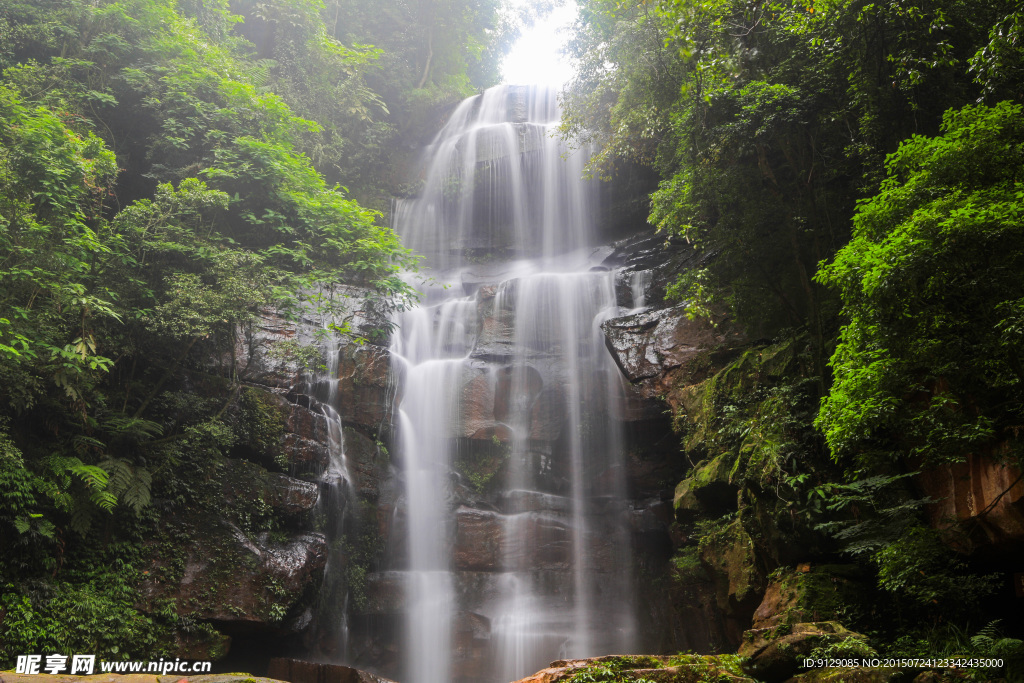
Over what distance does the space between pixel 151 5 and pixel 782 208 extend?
15910 mm

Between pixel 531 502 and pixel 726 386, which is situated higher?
pixel 726 386

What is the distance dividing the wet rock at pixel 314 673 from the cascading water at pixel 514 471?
7.88ft

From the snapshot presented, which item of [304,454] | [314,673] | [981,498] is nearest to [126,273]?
[304,454]

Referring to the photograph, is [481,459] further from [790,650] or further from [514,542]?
[790,650]

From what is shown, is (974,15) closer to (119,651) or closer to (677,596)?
(677,596)

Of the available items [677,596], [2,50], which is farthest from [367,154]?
[677,596]

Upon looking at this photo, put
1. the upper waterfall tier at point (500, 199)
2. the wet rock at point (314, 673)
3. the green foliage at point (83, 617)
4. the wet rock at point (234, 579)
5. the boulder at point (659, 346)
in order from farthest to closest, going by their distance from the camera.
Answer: the upper waterfall tier at point (500, 199)
the boulder at point (659, 346)
the wet rock at point (234, 579)
the wet rock at point (314, 673)
the green foliage at point (83, 617)

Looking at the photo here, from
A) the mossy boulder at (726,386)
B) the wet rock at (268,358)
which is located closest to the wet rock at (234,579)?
the wet rock at (268,358)

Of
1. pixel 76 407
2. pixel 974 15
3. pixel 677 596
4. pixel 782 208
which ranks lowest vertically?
pixel 677 596

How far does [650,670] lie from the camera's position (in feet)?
17.3

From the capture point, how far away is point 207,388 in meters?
12.4

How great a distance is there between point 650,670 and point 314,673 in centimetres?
684

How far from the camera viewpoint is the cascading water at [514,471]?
1209cm

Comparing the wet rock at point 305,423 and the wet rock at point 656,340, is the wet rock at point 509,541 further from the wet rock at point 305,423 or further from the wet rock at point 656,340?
the wet rock at point 656,340
